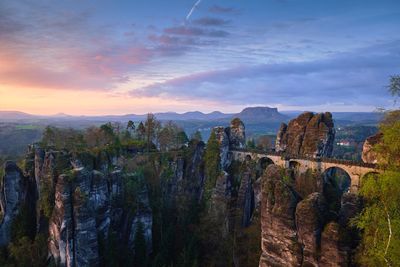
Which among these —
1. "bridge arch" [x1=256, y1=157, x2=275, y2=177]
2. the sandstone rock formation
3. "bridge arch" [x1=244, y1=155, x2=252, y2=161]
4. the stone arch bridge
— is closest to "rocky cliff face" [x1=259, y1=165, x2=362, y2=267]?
the stone arch bridge

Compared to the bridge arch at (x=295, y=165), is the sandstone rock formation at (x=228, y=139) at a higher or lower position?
higher

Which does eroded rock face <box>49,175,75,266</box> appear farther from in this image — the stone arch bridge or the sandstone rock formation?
the stone arch bridge

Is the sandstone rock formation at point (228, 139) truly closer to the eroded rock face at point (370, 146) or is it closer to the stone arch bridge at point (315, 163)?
the stone arch bridge at point (315, 163)

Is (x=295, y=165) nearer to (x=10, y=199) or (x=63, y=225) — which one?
(x=63, y=225)

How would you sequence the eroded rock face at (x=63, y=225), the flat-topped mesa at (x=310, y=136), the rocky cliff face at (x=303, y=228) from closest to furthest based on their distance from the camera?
the rocky cliff face at (x=303, y=228) → the eroded rock face at (x=63, y=225) → the flat-topped mesa at (x=310, y=136)

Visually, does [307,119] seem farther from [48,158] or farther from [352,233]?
[48,158]

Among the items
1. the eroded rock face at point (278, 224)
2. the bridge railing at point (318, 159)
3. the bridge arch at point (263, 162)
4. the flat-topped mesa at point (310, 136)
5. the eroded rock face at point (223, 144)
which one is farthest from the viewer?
the eroded rock face at point (223, 144)

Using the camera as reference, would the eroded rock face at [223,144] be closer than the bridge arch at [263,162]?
No

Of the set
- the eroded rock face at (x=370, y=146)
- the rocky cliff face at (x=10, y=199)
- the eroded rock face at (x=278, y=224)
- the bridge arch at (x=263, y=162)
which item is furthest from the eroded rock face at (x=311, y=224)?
the rocky cliff face at (x=10, y=199)
